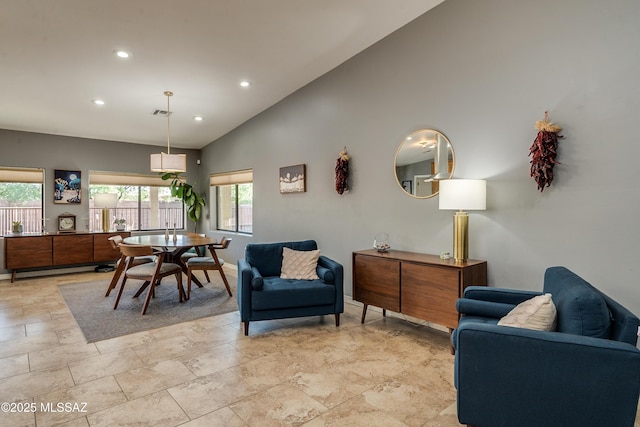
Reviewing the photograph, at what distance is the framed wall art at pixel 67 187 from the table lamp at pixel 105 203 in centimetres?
30

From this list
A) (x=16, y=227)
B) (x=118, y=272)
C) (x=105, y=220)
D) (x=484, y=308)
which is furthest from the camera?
(x=105, y=220)

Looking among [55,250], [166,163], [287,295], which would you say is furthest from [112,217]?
[287,295]

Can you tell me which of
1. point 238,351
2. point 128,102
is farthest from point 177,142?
point 238,351

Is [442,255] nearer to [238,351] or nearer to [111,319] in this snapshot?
[238,351]

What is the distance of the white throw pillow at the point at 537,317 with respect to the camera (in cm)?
186

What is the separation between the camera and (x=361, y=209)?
14.6 ft

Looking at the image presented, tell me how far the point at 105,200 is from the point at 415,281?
584cm

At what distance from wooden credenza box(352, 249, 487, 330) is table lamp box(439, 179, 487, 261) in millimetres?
151

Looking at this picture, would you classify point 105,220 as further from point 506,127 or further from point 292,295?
point 506,127

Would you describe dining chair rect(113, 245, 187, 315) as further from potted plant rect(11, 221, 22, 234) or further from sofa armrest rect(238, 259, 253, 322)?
potted plant rect(11, 221, 22, 234)

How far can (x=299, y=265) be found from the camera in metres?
3.89

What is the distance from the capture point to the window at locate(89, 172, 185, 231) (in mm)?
6863

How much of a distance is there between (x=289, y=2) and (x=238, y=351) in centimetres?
310

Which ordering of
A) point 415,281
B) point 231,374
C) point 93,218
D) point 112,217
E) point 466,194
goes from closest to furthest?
point 231,374, point 466,194, point 415,281, point 93,218, point 112,217
